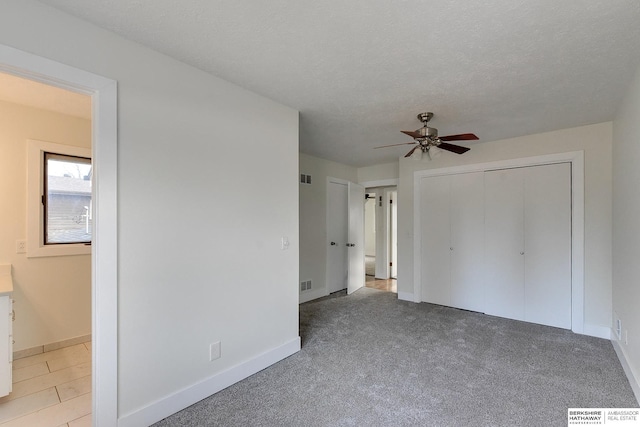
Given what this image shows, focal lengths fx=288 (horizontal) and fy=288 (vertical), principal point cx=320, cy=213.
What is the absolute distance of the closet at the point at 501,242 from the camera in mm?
3602

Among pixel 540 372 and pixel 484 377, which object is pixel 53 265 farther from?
pixel 540 372

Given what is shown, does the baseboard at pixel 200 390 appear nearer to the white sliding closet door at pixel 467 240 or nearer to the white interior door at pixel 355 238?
the white interior door at pixel 355 238

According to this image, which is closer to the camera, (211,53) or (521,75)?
(211,53)

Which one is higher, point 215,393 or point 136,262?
point 136,262

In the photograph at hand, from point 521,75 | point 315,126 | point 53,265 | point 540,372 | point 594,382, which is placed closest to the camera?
point 521,75

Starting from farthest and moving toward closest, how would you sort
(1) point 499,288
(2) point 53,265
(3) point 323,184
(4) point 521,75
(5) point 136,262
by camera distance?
(3) point 323,184
(1) point 499,288
(2) point 53,265
(4) point 521,75
(5) point 136,262

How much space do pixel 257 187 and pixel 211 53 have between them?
1.08 m

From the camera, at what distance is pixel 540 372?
253 centimetres

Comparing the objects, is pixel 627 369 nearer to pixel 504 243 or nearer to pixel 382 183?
pixel 504 243

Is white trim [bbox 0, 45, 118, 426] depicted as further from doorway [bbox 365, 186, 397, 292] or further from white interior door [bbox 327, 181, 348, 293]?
doorway [bbox 365, 186, 397, 292]

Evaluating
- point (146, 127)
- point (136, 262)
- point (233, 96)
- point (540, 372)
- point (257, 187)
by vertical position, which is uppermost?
point (233, 96)

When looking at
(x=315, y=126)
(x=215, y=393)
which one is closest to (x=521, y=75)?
(x=315, y=126)

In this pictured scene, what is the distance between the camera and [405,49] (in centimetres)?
190

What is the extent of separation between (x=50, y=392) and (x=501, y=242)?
16.5 feet
